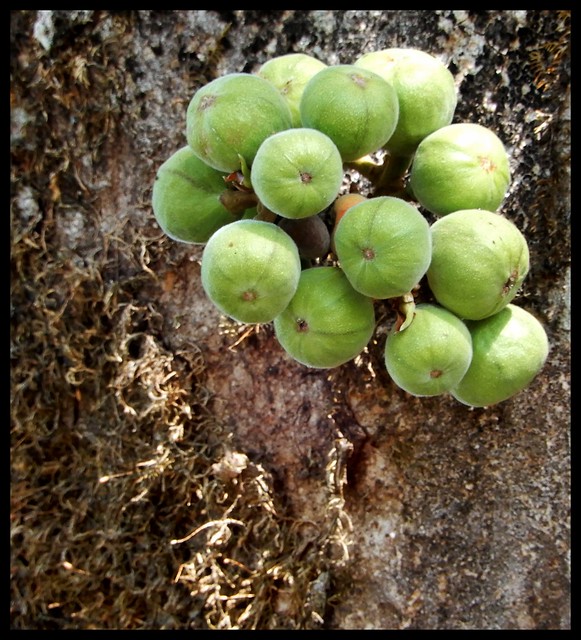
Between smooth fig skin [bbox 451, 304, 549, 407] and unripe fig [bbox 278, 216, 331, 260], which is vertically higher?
unripe fig [bbox 278, 216, 331, 260]

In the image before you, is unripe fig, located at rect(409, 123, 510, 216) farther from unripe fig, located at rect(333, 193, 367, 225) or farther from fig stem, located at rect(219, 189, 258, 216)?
fig stem, located at rect(219, 189, 258, 216)

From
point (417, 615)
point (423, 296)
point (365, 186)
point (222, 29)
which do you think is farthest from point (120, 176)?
point (417, 615)


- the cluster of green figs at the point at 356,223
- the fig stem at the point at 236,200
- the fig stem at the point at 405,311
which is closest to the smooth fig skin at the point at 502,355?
the cluster of green figs at the point at 356,223

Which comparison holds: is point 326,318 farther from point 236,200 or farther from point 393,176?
point 393,176

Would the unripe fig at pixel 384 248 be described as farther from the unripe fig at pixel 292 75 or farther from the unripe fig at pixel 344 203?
the unripe fig at pixel 292 75

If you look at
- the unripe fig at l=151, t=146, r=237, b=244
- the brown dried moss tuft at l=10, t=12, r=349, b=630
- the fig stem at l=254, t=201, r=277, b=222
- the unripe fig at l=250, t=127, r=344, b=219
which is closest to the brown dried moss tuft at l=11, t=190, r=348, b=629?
the brown dried moss tuft at l=10, t=12, r=349, b=630

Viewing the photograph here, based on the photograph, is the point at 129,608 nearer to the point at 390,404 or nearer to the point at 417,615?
the point at 417,615
